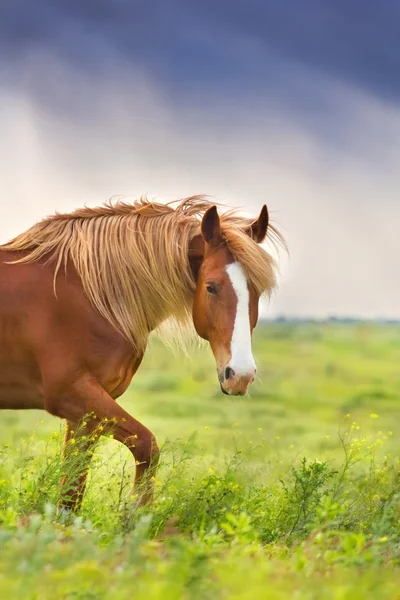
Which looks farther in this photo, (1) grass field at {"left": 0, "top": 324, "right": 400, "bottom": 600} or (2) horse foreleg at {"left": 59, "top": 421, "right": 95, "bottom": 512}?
(2) horse foreleg at {"left": 59, "top": 421, "right": 95, "bottom": 512}

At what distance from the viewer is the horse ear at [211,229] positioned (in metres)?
6.50

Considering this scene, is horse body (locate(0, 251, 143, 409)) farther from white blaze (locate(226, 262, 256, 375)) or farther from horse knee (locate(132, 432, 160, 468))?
white blaze (locate(226, 262, 256, 375))

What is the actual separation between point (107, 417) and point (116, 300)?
0.97 metres

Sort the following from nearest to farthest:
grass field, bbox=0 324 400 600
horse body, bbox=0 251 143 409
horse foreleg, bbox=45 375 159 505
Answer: grass field, bbox=0 324 400 600
horse foreleg, bbox=45 375 159 505
horse body, bbox=0 251 143 409

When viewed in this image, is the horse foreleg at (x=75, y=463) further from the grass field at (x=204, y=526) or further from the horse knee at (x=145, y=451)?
the horse knee at (x=145, y=451)

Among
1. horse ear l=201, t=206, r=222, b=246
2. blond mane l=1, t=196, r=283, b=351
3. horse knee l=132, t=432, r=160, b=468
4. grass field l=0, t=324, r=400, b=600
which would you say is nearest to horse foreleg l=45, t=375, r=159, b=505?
horse knee l=132, t=432, r=160, b=468

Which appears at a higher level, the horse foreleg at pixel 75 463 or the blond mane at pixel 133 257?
the blond mane at pixel 133 257

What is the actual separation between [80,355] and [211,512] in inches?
58.6

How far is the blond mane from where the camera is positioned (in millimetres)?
6652

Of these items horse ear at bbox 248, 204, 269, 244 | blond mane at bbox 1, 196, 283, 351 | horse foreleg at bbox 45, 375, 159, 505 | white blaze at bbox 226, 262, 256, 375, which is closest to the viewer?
white blaze at bbox 226, 262, 256, 375

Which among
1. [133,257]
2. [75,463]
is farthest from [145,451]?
[133,257]

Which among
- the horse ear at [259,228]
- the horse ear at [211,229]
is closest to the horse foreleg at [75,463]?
the horse ear at [211,229]

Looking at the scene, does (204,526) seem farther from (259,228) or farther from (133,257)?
(259,228)

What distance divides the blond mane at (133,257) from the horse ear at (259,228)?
0.06 m
